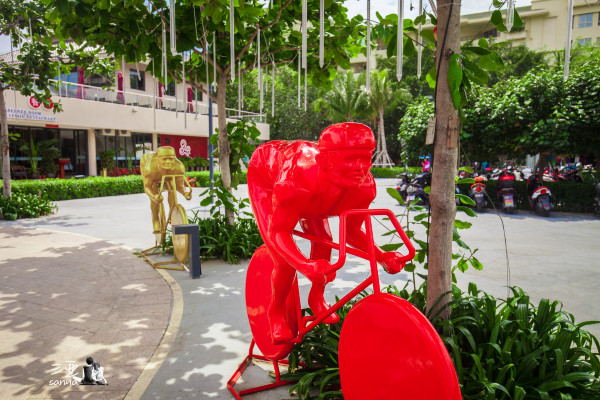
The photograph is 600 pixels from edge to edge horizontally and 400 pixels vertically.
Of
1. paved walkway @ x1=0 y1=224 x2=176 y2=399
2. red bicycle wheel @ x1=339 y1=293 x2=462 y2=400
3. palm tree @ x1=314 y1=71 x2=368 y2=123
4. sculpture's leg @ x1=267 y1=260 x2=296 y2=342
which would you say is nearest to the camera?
red bicycle wheel @ x1=339 y1=293 x2=462 y2=400

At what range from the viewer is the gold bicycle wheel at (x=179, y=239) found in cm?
641

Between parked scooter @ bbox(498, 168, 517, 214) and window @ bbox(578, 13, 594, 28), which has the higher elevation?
window @ bbox(578, 13, 594, 28)

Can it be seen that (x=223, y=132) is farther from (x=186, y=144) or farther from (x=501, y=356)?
(x=186, y=144)

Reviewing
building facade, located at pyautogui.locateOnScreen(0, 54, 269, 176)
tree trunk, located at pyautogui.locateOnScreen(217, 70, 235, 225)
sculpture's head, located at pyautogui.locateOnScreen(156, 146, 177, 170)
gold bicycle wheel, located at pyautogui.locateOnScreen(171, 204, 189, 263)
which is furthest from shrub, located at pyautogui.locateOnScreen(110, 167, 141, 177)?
gold bicycle wheel, located at pyautogui.locateOnScreen(171, 204, 189, 263)

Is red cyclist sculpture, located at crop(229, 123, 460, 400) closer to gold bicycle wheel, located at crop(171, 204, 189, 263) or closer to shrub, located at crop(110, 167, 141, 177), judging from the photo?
gold bicycle wheel, located at crop(171, 204, 189, 263)

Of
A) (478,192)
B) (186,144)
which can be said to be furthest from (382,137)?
(478,192)

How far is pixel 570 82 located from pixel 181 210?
11551 millimetres

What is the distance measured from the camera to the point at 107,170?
2352 centimetres

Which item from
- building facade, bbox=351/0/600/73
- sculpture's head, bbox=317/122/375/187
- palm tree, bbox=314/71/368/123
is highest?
building facade, bbox=351/0/600/73

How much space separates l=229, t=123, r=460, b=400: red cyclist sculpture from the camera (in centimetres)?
168

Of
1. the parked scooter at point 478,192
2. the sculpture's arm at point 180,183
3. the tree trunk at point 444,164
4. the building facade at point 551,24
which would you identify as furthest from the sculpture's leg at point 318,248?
the building facade at point 551,24

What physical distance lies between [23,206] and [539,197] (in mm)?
15255

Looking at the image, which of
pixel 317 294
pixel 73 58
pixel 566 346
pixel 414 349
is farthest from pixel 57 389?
pixel 73 58

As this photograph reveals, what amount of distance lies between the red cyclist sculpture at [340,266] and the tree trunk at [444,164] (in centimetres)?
80
